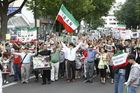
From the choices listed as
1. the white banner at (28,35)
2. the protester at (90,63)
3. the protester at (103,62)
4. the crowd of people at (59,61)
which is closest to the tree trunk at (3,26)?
the white banner at (28,35)

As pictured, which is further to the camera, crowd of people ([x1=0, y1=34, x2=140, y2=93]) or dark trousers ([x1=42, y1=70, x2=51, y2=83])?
crowd of people ([x1=0, y1=34, x2=140, y2=93])

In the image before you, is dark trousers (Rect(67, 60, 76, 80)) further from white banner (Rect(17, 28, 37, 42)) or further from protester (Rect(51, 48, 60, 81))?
white banner (Rect(17, 28, 37, 42))

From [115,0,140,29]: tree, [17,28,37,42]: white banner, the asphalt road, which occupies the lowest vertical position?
the asphalt road

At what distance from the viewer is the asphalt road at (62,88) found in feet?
54.3

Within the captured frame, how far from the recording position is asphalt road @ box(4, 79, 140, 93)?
1655 centimetres

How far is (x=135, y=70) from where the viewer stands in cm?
1163

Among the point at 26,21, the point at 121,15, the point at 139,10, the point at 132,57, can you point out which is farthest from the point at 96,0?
the point at 132,57

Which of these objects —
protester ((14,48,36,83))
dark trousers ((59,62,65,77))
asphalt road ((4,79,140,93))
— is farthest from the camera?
dark trousers ((59,62,65,77))

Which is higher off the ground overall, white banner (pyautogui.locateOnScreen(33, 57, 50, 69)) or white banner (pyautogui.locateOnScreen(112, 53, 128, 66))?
white banner (pyautogui.locateOnScreen(112, 53, 128, 66))

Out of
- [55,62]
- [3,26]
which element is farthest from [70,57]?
[3,26]

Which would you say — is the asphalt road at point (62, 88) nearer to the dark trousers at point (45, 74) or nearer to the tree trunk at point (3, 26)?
the dark trousers at point (45, 74)

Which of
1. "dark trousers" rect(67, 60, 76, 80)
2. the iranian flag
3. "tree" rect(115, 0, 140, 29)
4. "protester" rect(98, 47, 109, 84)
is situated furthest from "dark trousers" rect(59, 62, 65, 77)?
"tree" rect(115, 0, 140, 29)

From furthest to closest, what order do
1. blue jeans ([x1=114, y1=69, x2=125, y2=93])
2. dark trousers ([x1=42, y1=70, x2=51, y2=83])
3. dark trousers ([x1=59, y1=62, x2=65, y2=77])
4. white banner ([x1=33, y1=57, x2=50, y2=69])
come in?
1. dark trousers ([x1=59, y1=62, x2=65, y2=77])
2. white banner ([x1=33, y1=57, x2=50, y2=69])
3. dark trousers ([x1=42, y1=70, x2=51, y2=83])
4. blue jeans ([x1=114, y1=69, x2=125, y2=93])

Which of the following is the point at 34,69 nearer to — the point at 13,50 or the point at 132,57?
the point at 13,50
